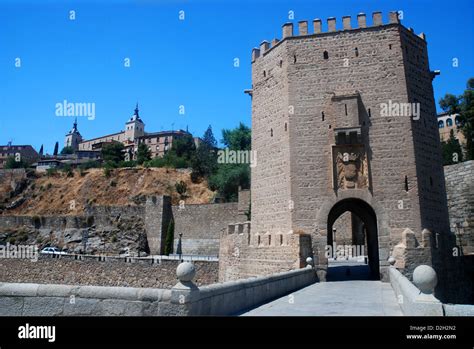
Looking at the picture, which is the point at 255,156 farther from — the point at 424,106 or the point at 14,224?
the point at 14,224

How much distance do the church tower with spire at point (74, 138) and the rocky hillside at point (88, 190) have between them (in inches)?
2074

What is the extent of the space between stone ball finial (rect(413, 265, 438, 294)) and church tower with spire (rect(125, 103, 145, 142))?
100m

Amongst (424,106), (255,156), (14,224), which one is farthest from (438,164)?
(14,224)

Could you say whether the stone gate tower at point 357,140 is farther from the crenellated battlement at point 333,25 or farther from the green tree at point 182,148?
the green tree at point 182,148

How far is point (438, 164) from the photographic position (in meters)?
16.0

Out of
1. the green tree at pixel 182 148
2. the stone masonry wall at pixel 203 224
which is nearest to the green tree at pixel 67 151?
the green tree at pixel 182 148

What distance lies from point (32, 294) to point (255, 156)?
1286cm

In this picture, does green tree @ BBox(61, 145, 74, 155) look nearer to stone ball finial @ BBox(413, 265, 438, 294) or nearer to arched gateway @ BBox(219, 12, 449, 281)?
arched gateway @ BBox(219, 12, 449, 281)

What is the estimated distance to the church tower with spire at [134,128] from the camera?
332ft

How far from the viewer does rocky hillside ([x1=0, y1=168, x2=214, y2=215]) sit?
5222cm

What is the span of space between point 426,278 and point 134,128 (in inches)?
4051

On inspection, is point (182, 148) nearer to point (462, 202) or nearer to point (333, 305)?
point (462, 202)

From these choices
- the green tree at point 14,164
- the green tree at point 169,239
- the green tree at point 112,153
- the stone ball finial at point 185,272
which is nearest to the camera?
the stone ball finial at point 185,272
